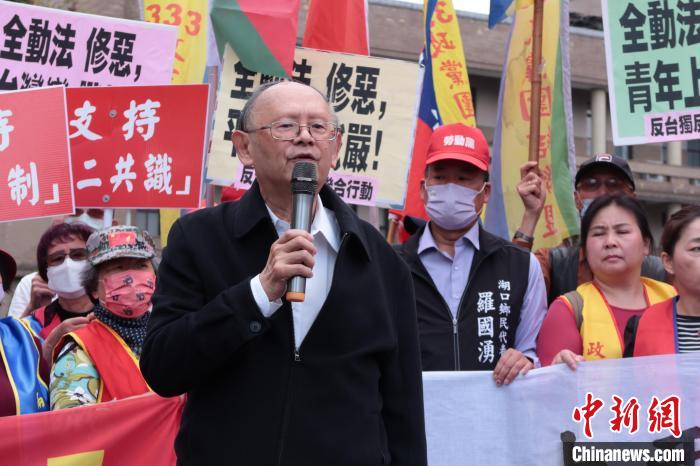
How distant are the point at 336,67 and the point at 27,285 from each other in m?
2.35

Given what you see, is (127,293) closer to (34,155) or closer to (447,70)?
(34,155)

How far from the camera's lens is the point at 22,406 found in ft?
11.7

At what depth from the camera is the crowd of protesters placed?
7.17 ft

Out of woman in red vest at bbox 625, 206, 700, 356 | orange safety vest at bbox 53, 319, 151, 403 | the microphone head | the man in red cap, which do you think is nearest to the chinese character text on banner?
the man in red cap

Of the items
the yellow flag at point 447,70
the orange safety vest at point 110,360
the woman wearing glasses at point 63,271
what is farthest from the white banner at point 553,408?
the yellow flag at point 447,70

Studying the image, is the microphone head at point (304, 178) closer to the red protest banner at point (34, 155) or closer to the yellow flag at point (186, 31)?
the red protest banner at point (34, 155)

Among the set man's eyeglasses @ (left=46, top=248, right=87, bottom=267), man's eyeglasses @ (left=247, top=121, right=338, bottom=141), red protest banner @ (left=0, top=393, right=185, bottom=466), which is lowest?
red protest banner @ (left=0, top=393, right=185, bottom=466)

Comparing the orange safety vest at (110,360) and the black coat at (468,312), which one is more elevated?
the black coat at (468,312)

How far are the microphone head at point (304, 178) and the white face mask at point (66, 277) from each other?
2818 mm

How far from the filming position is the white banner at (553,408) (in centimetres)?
353

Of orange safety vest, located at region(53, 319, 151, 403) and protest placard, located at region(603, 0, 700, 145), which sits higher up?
protest placard, located at region(603, 0, 700, 145)

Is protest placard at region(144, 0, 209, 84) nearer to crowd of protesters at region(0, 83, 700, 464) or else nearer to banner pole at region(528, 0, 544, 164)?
crowd of protesters at region(0, 83, 700, 464)

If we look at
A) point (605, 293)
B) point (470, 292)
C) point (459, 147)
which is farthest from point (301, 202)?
point (459, 147)

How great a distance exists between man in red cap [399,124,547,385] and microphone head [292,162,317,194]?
1788 mm
